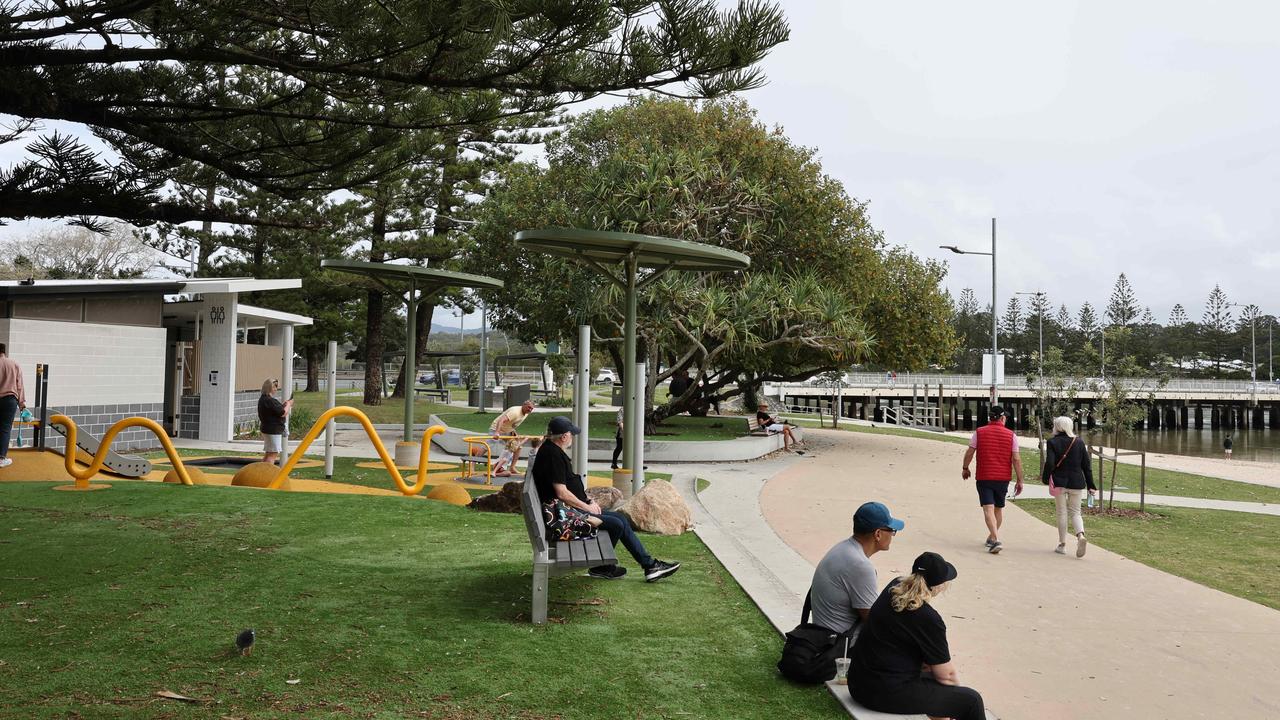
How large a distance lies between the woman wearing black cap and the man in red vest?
5.35 meters

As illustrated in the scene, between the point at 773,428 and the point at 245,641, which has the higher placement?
the point at 773,428

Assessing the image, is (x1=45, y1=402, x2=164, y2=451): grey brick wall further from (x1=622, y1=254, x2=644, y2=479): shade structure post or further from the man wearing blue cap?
the man wearing blue cap

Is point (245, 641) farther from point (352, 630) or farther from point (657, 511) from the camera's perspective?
point (657, 511)

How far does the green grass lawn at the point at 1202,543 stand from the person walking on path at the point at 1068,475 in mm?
515

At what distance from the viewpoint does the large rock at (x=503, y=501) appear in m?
9.88

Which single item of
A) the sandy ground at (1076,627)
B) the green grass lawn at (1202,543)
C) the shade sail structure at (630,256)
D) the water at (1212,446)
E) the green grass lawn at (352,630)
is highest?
the shade sail structure at (630,256)

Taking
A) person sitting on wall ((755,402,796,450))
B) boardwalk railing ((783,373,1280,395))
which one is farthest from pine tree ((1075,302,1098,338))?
person sitting on wall ((755,402,796,450))

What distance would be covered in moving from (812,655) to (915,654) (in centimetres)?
69

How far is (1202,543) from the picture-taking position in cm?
1018

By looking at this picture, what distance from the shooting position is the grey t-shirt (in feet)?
14.9

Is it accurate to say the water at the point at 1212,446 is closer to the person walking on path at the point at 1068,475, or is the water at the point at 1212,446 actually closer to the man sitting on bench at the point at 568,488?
the person walking on path at the point at 1068,475

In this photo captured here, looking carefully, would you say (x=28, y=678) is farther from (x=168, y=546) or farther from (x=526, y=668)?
(x=168, y=546)

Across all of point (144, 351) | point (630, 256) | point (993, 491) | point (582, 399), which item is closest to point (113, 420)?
point (144, 351)

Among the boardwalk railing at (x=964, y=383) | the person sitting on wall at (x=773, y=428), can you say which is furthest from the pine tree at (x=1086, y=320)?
the person sitting on wall at (x=773, y=428)
